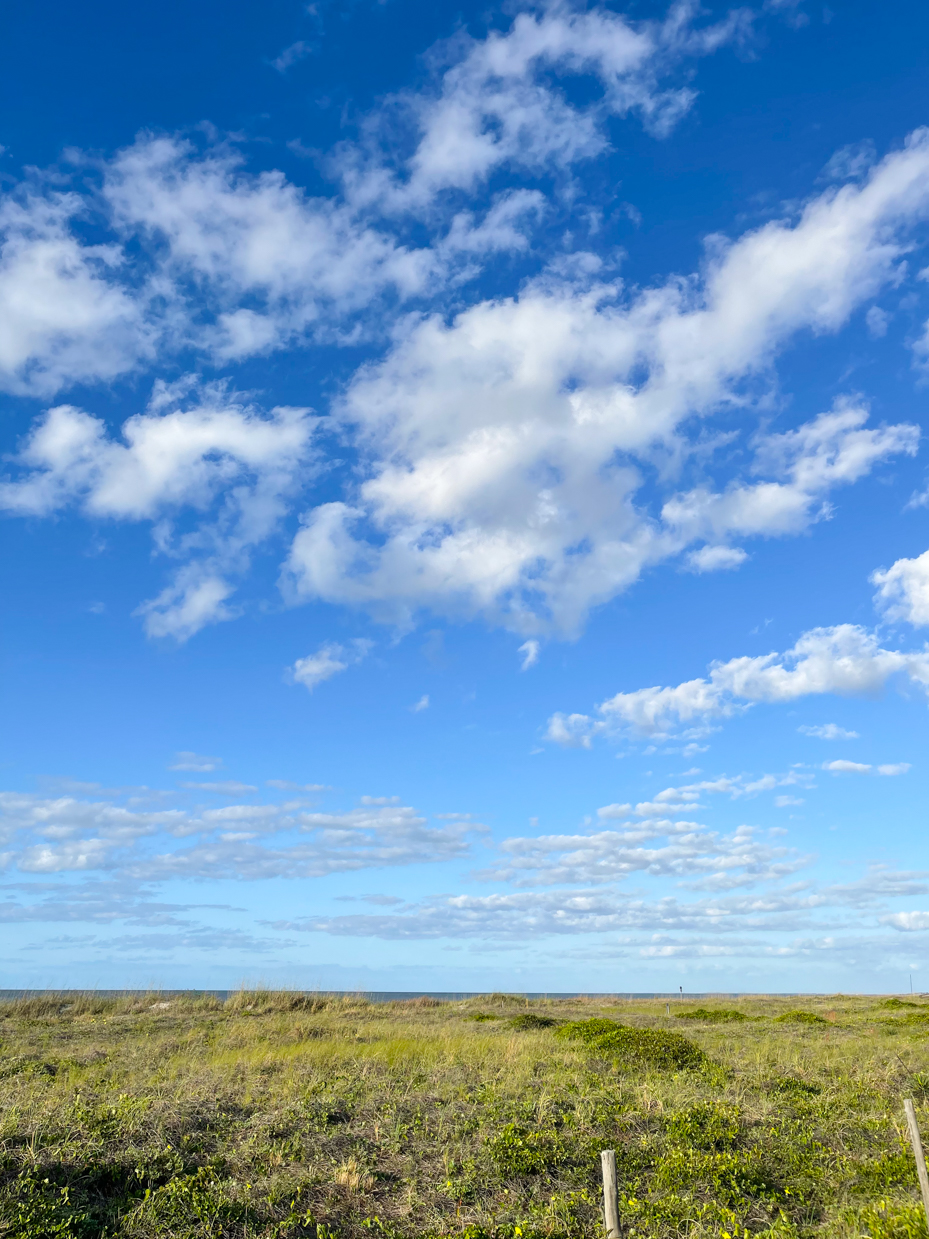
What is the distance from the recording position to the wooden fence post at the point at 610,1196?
8289 millimetres

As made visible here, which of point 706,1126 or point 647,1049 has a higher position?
point 706,1126

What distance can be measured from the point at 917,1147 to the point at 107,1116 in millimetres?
10665

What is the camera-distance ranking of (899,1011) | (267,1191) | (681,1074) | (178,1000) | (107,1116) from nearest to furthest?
(267,1191) → (107,1116) → (681,1074) → (178,1000) → (899,1011)

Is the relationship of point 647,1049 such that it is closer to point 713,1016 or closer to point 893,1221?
point 893,1221

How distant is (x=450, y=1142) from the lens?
11375 millimetres

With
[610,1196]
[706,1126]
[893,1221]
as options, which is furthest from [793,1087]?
[610,1196]

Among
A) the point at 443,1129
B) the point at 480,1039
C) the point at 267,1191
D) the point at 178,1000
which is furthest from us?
the point at 178,1000

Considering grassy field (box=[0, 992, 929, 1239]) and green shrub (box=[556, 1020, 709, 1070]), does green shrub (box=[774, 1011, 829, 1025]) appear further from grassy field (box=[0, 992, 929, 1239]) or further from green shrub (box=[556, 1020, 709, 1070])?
green shrub (box=[556, 1020, 709, 1070])

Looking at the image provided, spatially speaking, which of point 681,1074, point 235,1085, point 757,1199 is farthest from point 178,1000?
point 757,1199

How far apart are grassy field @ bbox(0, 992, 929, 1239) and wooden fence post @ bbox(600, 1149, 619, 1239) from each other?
3.08ft

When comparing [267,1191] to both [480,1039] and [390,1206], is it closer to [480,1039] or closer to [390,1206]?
[390,1206]

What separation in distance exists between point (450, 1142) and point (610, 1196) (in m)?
3.79

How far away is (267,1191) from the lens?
9.57 metres

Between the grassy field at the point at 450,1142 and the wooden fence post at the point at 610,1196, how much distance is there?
94 centimetres
